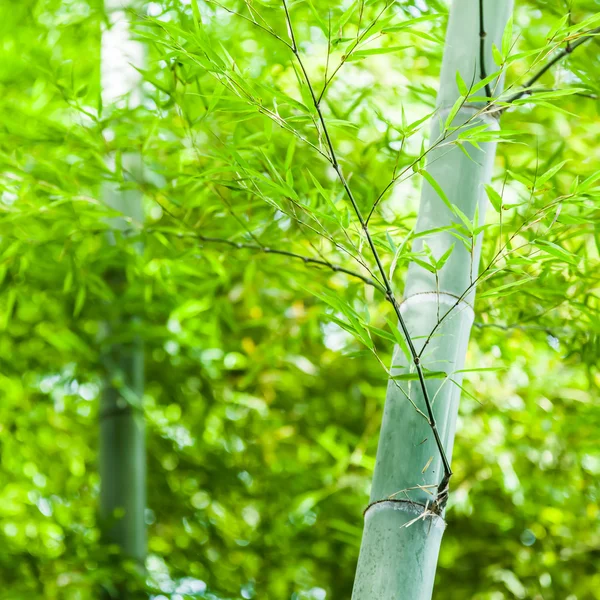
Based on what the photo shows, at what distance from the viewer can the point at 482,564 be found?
244 cm

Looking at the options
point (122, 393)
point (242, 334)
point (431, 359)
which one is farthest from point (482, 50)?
point (242, 334)

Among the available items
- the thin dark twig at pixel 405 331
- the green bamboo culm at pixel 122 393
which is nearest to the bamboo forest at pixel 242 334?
the green bamboo culm at pixel 122 393

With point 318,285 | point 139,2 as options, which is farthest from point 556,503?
point 139,2

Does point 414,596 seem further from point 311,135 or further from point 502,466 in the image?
point 502,466

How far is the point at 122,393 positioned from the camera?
86.0 inches

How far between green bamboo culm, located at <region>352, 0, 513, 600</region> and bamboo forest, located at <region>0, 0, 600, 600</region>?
2.0 inches

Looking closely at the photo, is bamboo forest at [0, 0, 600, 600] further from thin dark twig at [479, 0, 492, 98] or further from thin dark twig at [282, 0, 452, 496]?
thin dark twig at [282, 0, 452, 496]

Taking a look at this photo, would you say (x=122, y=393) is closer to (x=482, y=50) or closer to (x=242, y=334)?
(x=242, y=334)

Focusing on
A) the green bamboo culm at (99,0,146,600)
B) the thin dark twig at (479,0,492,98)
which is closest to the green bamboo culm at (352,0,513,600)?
the thin dark twig at (479,0,492,98)

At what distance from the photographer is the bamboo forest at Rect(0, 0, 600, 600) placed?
5.05 feet

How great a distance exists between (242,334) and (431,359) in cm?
169

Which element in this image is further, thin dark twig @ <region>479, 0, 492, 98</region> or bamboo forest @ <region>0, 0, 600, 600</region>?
bamboo forest @ <region>0, 0, 600, 600</region>

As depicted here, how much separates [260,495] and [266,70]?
144cm

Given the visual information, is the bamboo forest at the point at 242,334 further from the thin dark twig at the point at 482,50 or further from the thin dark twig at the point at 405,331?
the thin dark twig at the point at 405,331
